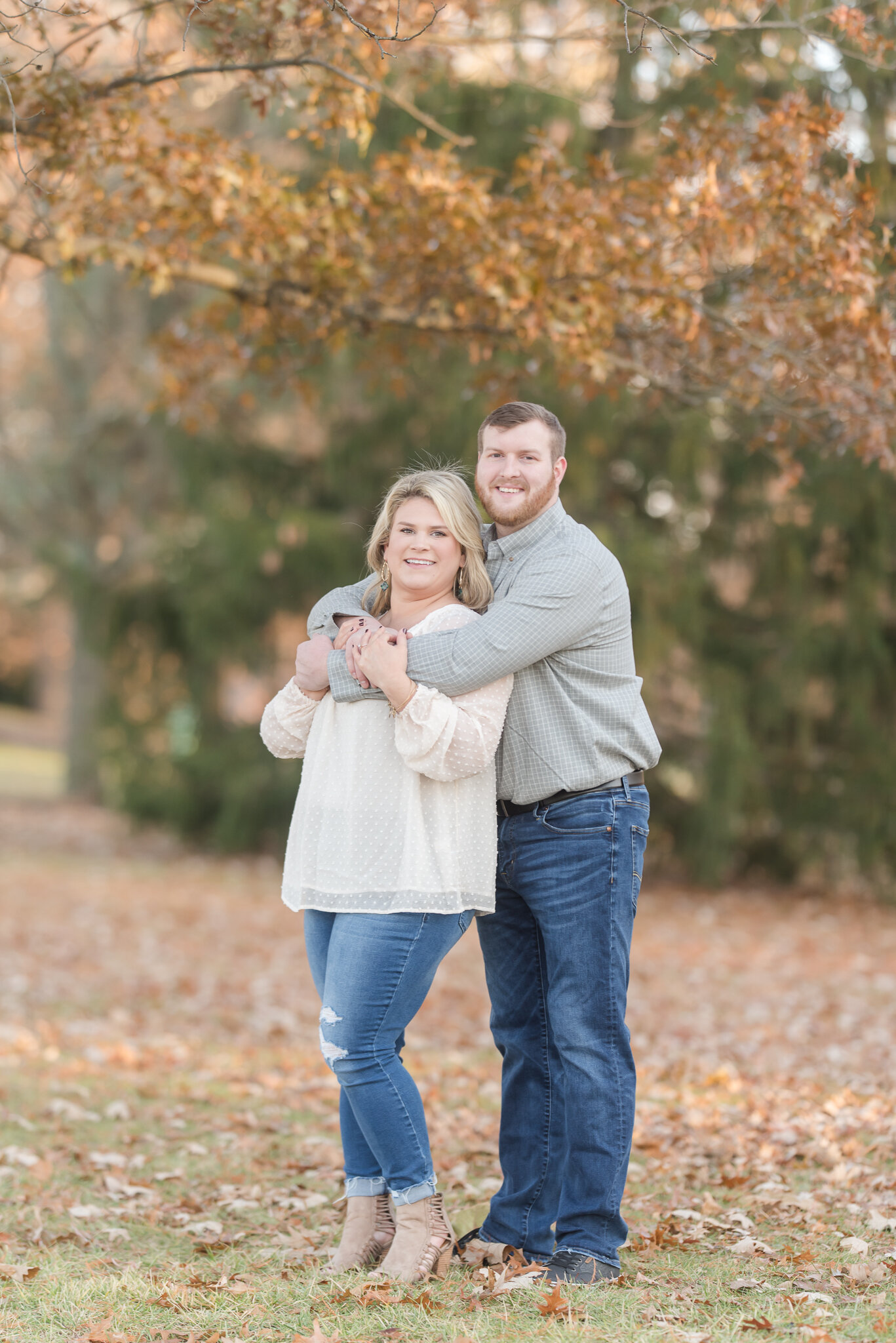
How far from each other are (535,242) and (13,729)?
28.9m

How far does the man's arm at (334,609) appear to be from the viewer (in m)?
3.42

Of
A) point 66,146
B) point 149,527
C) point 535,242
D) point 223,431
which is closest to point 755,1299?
point 535,242

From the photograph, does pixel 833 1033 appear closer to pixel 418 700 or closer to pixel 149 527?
pixel 418 700

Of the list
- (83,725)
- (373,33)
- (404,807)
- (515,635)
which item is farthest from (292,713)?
(83,725)

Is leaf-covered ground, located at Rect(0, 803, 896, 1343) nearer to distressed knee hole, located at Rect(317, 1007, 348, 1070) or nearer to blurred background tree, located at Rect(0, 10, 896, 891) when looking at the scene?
distressed knee hole, located at Rect(317, 1007, 348, 1070)

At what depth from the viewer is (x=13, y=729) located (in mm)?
31500

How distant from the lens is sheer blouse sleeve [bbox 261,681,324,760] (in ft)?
11.1

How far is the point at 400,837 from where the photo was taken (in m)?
3.15

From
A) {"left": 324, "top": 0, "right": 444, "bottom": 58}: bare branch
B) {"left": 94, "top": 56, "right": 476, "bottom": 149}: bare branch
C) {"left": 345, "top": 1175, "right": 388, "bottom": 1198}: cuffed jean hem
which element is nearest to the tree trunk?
{"left": 94, "top": 56, "right": 476, "bottom": 149}: bare branch

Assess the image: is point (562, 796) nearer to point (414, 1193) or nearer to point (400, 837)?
point (400, 837)

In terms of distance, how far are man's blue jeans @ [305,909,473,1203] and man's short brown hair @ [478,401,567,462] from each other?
125 cm

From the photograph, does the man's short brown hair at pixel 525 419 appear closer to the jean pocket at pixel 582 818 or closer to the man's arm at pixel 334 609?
the man's arm at pixel 334 609

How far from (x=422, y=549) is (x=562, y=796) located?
74cm

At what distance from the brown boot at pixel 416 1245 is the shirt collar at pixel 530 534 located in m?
1.69
